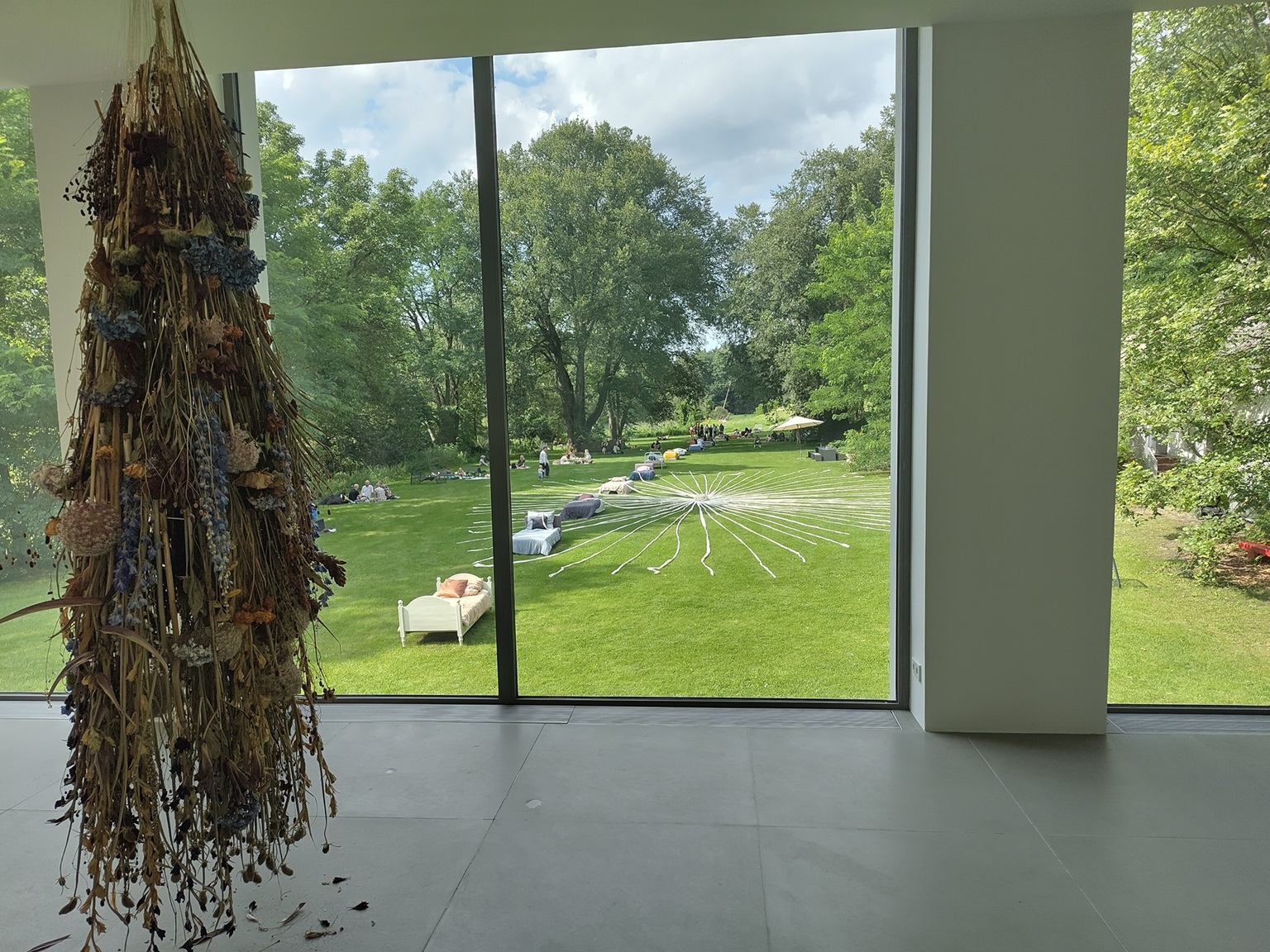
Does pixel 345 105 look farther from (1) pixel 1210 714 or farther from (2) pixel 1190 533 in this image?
(1) pixel 1210 714

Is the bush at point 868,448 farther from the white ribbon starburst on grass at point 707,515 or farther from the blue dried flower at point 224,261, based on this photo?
the blue dried flower at point 224,261

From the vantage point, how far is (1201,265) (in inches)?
136

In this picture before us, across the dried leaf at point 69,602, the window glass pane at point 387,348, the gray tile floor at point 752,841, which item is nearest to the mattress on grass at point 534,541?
the window glass pane at point 387,348

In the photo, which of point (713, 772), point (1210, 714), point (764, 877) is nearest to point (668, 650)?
point (713, 772)

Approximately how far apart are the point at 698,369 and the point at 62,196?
8.75 feet

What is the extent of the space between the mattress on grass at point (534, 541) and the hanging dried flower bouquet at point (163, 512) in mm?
1876

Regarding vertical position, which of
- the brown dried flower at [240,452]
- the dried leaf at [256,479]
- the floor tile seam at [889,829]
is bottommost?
the floor tile seam at [889,829]

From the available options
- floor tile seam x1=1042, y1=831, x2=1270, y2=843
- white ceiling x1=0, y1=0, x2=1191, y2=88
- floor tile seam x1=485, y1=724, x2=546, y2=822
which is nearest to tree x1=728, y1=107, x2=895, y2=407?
white ceiling x1=0, y1=0, x2=1191, y2=88

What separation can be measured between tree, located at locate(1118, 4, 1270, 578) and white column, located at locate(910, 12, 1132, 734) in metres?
0.75

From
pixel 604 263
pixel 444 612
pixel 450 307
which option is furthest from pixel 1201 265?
pixel 444 612

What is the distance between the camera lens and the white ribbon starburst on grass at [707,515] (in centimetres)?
350

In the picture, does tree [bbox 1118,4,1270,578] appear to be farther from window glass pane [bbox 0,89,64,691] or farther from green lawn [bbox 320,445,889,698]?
window glass pane [bbox 0,89,64,691]

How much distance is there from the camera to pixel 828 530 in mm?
3494

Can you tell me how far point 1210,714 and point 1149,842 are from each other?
1313 mm
